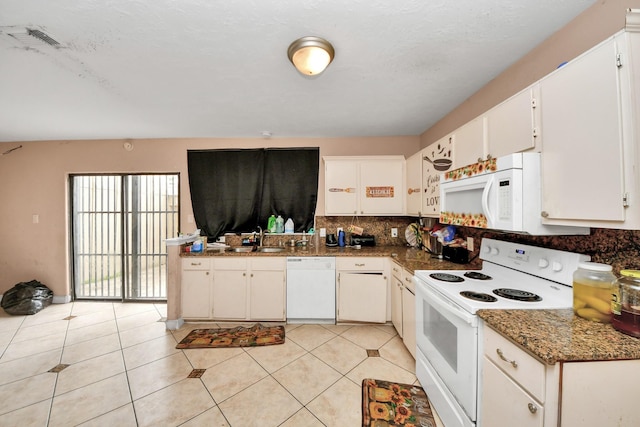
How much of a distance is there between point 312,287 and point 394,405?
1.34 meters

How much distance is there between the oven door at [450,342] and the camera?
116 cm

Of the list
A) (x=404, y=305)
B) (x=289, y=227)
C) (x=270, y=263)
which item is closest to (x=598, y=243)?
(x=404, y=305)

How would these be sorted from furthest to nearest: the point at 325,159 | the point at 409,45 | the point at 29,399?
the point at 325,159 < the point at 29,399 < the point at 409,45

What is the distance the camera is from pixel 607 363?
81cm

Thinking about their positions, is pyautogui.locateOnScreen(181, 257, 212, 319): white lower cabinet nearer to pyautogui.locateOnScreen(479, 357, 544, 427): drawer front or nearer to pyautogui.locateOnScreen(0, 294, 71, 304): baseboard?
pyautogui.locateOnScreen(0, 294, 71, 304): baseboard

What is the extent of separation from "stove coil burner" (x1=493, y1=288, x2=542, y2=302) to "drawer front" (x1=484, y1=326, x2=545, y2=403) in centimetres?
35

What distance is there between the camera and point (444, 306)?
1.35m

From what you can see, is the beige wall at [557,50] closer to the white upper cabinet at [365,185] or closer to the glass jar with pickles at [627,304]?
the white upper cabinet at [365,185]

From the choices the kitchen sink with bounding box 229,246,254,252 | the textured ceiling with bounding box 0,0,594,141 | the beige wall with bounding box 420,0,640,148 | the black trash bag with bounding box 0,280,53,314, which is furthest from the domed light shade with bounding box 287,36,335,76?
the black trash bag with bounding box 0,280,53,314

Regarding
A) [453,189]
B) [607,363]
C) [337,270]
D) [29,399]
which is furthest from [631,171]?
A: [29,399]

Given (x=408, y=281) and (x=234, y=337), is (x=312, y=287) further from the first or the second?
(x=408, y=281)

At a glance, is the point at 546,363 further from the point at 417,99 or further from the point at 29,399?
the point at 29,399

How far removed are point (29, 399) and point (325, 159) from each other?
332 centimetres

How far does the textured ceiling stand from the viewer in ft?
4.00
